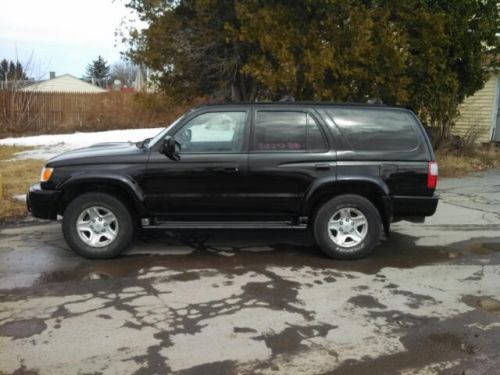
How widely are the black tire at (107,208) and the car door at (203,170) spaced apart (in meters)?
0.32

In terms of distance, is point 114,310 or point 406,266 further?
point 406,266

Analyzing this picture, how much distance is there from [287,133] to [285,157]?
30 centimetres

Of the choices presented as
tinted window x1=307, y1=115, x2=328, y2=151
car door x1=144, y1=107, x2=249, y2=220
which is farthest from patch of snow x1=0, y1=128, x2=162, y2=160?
tinted window x1=307, y1=115, x2=328, y2=151

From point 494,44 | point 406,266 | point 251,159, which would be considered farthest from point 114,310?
point 494,44

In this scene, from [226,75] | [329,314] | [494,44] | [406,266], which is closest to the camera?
[329,314]

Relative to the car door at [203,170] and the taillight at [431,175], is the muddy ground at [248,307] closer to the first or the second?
the car door at [203,170]

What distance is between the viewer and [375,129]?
19.5ft

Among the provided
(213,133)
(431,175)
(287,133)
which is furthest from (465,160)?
(213,133)

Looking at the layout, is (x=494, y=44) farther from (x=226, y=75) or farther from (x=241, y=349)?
(x=241, y=349)

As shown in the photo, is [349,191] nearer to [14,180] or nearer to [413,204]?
[413,204]

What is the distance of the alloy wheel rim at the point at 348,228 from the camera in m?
5.90

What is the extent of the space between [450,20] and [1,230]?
10.6 m

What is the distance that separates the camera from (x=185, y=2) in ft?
38.8

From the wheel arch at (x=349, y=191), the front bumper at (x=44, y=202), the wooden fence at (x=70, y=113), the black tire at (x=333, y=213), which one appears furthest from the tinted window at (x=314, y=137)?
the wooden fence at (x=70, y=113)
